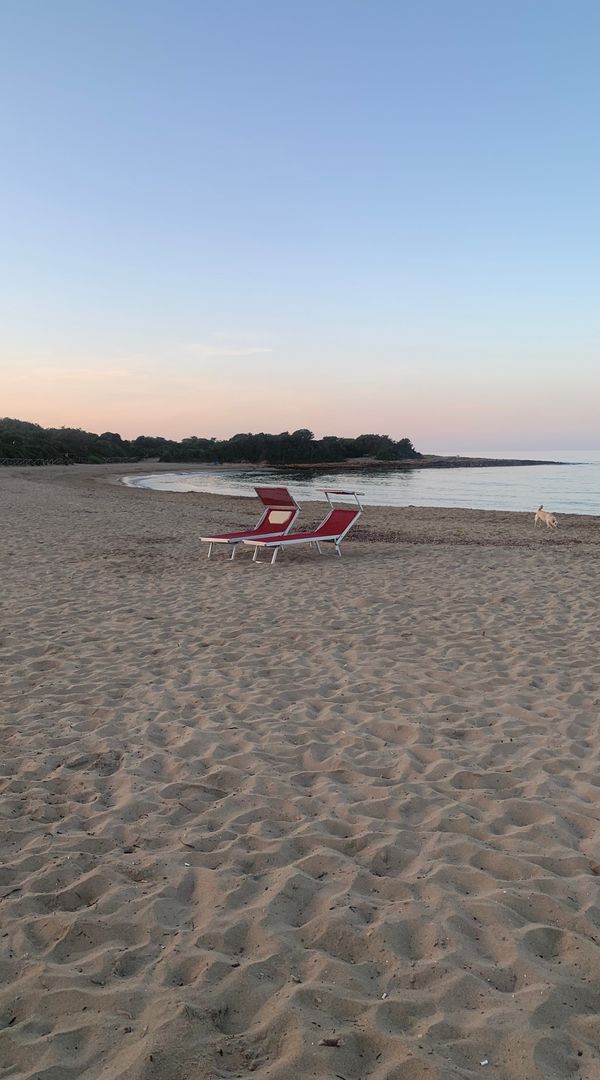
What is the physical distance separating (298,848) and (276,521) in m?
9.32

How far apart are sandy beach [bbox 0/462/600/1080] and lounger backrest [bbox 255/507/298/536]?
15.9 ft

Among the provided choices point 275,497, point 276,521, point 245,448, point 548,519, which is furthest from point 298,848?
point 245,448

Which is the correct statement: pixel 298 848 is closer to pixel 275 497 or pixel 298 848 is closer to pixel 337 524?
pixel 337 524

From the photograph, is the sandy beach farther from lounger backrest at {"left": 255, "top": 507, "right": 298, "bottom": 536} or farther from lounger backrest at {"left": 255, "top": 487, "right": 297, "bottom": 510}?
lounger backrest at {"left": 255, "top": 487, "right": 297, "bottom": 510}

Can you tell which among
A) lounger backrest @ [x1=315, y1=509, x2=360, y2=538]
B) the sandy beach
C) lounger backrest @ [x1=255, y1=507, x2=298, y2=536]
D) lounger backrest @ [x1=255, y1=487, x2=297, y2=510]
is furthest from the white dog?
the sandy beach

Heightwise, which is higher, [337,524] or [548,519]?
[337,524]

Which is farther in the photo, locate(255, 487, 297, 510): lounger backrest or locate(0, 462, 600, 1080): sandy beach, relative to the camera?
locate(255, 487, 297, 510): lounger backrest

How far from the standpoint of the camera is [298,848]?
9.82 feet

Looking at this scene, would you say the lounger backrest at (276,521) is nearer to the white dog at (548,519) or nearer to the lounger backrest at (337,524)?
the lounger backrest at (337,524)

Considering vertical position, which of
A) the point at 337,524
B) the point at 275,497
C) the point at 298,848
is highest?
the point at 275,497

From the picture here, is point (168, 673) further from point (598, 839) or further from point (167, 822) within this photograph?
point (598, 839)

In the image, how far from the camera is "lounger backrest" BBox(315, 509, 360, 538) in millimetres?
11422

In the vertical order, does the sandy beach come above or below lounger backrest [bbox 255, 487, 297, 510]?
below

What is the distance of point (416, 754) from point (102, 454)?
73.6 meters
